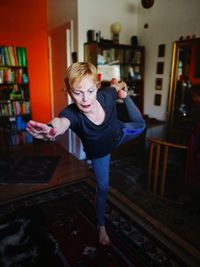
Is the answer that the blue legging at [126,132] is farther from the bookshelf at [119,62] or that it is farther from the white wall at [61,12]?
the white wall at [61,12]

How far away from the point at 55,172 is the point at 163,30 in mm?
2784

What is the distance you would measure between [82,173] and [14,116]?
6.32 ft

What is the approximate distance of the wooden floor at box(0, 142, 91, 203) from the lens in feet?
8.33

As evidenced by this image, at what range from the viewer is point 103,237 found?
1.73m

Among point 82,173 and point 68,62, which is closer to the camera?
point 82,173

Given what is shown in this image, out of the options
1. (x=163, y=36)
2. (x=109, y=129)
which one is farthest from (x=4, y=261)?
(x=163, y=36)

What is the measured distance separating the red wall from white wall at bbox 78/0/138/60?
4.11ft

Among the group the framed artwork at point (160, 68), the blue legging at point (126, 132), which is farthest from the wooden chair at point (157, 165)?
the framed artwork at point (160, 68)

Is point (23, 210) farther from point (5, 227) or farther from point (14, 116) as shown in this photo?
point (14, 116)

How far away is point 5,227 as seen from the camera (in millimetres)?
1832

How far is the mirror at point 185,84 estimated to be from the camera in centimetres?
317

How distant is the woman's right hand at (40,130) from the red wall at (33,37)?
3603mm

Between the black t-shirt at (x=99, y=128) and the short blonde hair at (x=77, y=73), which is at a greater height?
the short blonde hair at (x=77, y=73)

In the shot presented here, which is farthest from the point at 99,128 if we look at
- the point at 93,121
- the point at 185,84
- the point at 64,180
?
the point at 185,84
